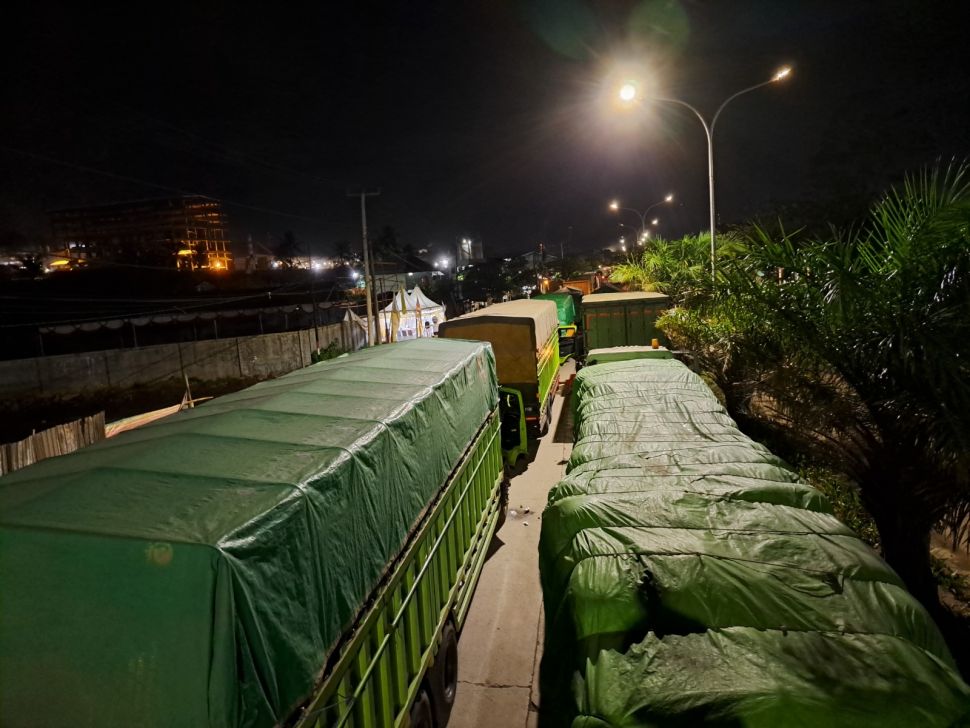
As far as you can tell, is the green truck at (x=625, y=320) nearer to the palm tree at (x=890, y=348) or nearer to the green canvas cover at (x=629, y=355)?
the green canvas cover at (x=629, y=355)

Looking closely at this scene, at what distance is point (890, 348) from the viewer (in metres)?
4.39

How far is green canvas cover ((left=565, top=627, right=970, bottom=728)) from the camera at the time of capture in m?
2.62

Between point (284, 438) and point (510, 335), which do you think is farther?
point (510, 335)

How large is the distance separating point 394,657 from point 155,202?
103629mm

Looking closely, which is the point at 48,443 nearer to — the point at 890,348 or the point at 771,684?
Result: the point at 771,684

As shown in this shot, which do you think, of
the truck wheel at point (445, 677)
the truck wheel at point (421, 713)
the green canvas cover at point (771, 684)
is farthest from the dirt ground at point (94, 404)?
the green canvas cover at point (771, 684)

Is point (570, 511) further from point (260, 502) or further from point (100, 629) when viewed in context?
point (100, 629)

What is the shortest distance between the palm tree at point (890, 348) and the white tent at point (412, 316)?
21207mm

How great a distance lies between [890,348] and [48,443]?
11.2 m

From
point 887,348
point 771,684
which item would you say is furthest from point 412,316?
point 771,684

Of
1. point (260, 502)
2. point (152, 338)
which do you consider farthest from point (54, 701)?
point (152, 338)

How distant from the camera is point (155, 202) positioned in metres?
88.6

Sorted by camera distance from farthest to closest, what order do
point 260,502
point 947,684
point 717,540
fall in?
point 717,540
point 947,684
point 260,502

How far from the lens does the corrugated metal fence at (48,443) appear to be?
824cm
